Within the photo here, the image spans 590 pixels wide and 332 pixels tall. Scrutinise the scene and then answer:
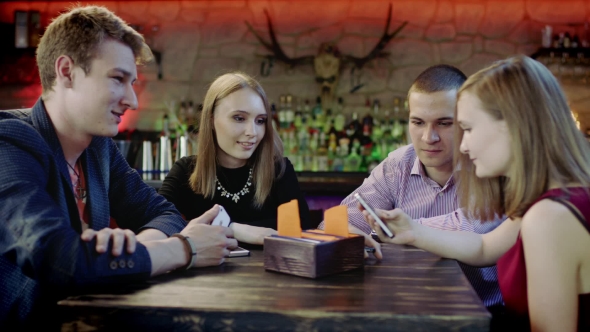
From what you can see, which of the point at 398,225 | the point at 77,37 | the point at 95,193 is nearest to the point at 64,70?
the point at 77,37

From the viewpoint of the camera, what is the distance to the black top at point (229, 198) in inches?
101

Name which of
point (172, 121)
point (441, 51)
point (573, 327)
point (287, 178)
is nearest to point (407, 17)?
point (441, 51)

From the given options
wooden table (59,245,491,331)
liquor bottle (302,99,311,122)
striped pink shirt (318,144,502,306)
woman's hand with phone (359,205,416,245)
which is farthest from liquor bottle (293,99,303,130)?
wooden table (59,245,491,331)

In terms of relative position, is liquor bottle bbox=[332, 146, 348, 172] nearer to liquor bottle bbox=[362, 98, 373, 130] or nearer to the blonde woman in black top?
liquor bottle bbox=[362, 98, 373, 130]

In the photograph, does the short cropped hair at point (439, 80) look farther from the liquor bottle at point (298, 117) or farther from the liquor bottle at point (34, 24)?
the liquor bottle at point (34, 24)

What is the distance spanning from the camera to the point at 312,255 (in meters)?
1.38

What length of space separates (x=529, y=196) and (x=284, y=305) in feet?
2.18

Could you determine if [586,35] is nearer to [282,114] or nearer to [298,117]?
[298,117]

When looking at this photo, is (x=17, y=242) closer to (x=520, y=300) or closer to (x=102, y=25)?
(x=102, y=25)

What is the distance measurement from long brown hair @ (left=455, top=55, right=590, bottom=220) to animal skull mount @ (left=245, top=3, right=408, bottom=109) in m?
3.89

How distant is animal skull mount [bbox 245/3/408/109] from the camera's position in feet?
17.5

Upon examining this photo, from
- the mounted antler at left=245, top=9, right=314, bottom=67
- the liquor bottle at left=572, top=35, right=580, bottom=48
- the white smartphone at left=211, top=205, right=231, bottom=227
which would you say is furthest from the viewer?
the mounted antler at left=245, top=9, right=314, bottom=67

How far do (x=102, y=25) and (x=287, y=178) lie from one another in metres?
1.22

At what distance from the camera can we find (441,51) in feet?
17.5
